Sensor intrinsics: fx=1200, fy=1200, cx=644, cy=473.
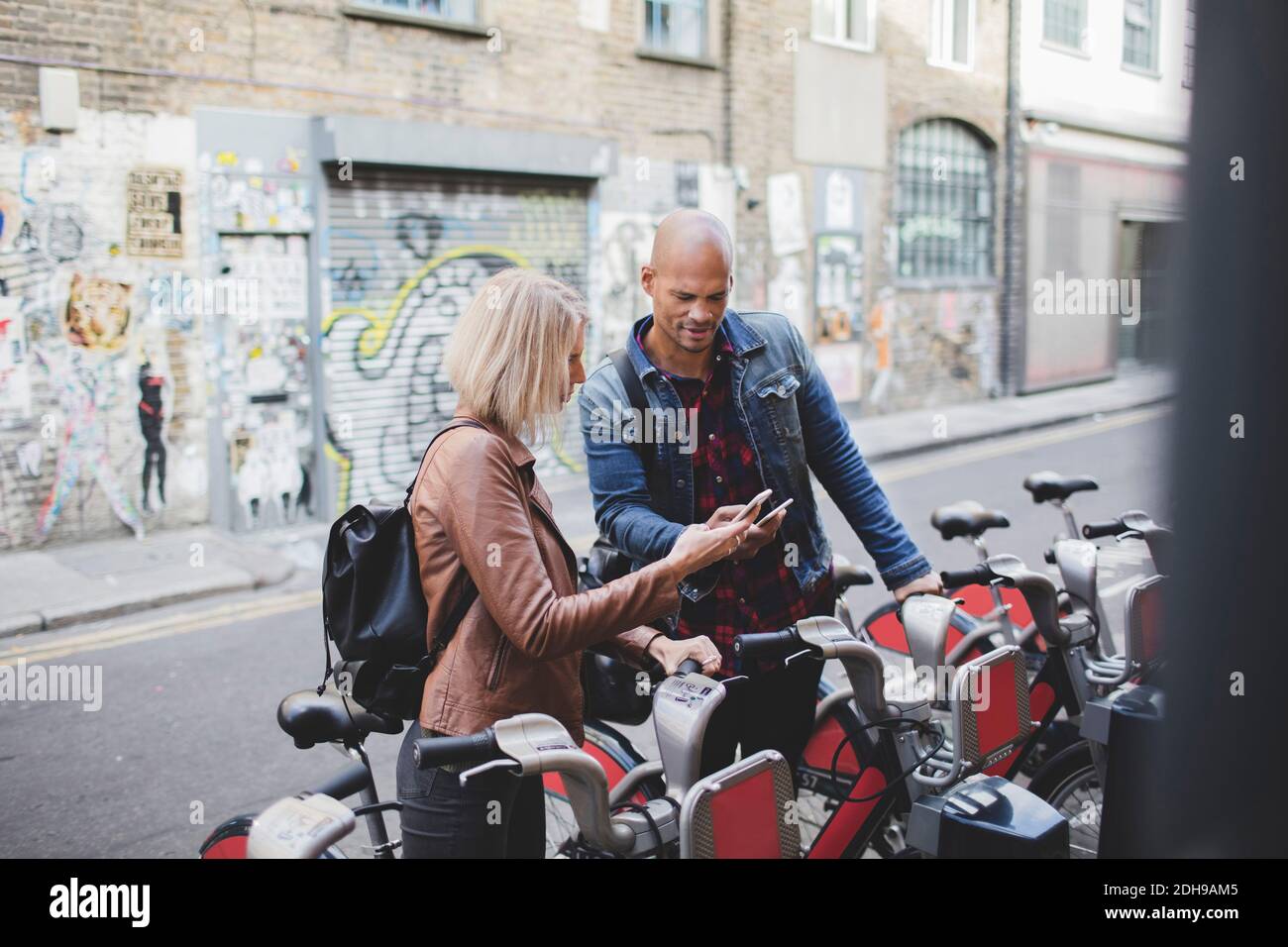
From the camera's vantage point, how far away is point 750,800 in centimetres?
231

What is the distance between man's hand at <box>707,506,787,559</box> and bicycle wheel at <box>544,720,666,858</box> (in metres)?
0.69

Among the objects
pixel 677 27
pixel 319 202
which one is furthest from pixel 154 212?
pixel 677 27

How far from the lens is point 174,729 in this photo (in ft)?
17.8

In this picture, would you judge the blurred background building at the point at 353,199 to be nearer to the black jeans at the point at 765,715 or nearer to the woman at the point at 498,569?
the black jeans at the point at 765,715

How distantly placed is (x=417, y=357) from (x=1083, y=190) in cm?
1322

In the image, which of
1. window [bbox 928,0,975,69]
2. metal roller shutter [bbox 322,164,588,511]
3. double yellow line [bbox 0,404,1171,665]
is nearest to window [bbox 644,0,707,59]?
metal roller shutter [bbox 322,164,588,511]

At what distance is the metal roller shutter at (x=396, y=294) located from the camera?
10227mm

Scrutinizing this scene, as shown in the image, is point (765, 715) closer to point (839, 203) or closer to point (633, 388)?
point (633, 388)

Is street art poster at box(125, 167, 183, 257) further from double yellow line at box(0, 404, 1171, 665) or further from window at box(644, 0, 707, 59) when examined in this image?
window at box(644, 0, 707, 59)

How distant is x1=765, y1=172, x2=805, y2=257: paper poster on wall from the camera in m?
14.6

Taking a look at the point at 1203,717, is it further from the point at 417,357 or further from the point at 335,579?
the point at 417,357

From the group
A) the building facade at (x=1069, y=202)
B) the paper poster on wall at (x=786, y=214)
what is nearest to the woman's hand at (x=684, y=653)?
the paper poster on wall at (x=786, y=214)

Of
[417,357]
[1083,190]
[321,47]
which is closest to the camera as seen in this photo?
[321,47]
